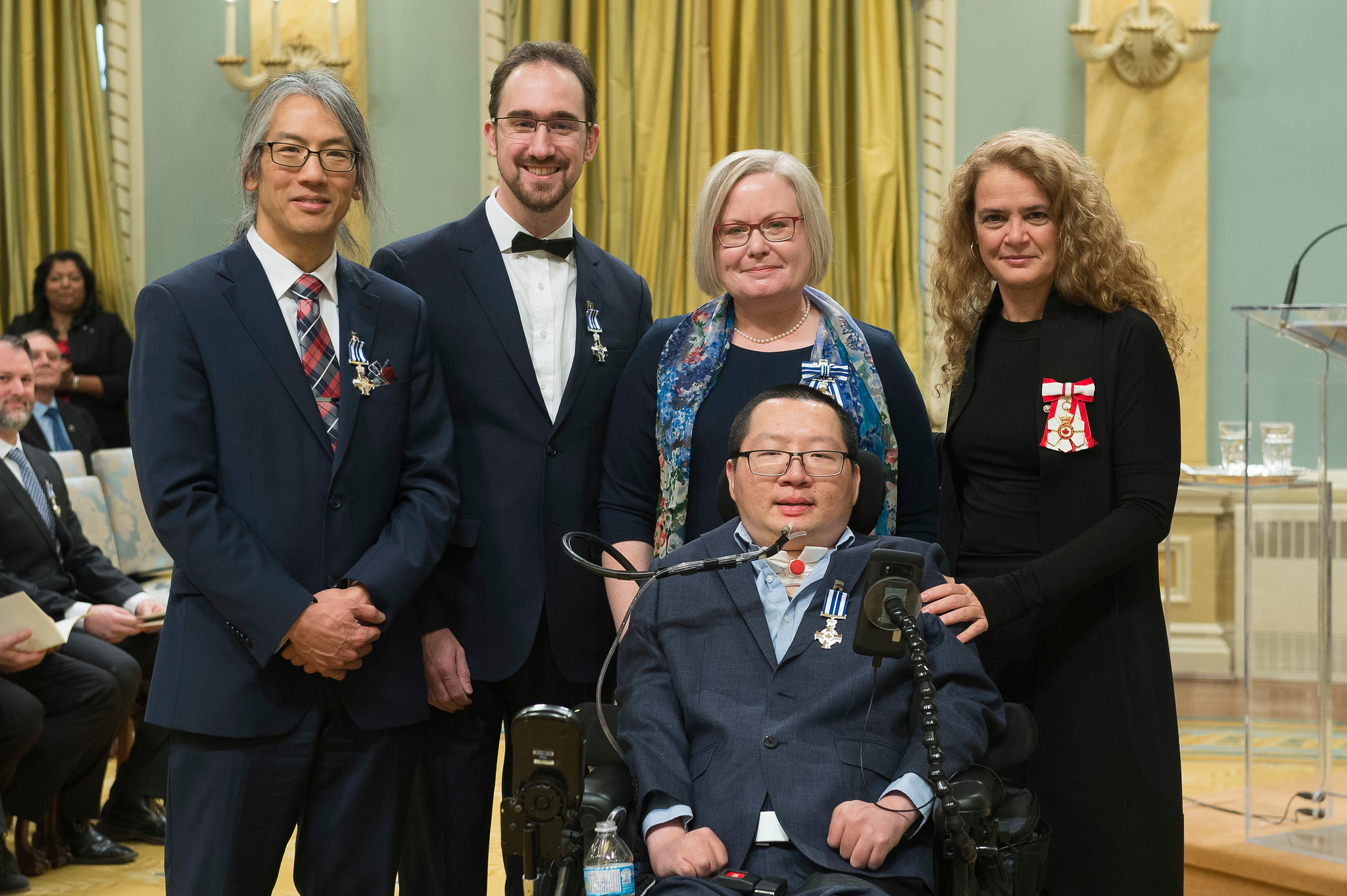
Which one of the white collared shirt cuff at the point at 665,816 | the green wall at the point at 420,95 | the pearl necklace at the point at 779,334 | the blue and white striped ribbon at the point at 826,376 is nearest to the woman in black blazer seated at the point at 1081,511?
the blue and white striped ribbon at the point at 826,376

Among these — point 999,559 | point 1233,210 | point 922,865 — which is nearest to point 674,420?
point 999,559

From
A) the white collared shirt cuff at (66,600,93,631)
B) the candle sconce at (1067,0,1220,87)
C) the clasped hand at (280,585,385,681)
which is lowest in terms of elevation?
the white collared shirt cuff at (66,600,93,631)

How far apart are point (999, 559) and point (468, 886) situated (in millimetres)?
1235

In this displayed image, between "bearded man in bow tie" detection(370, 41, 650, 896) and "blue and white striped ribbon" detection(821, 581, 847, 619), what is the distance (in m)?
0.61

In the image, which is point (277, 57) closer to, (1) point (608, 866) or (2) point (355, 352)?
(2) point (355, 352)

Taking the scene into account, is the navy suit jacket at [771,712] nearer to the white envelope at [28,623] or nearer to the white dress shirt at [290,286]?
the white dress shirt at [290,286]

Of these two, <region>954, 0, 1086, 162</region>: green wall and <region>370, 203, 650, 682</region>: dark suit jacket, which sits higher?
<region>954, 0, 1086, 162</region>: green wall

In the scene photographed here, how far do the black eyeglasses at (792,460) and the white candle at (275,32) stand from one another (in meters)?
4.25

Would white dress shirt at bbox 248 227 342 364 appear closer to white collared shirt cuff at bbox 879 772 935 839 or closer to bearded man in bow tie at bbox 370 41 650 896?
bearded man in bow tie at bbox 370 41 650 896

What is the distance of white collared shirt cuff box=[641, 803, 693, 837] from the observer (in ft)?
6.34

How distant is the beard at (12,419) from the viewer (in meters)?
4.20

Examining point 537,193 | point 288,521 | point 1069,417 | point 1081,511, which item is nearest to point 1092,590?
point 1081,511

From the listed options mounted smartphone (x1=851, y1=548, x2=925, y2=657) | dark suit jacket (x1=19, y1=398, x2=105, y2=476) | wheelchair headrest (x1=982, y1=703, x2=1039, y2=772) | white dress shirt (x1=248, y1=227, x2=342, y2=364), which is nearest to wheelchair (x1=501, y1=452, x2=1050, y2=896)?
wheelchair headrest (x1=982, y1=703, x2=1039, y2=772)

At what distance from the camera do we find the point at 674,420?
94.9 inches
